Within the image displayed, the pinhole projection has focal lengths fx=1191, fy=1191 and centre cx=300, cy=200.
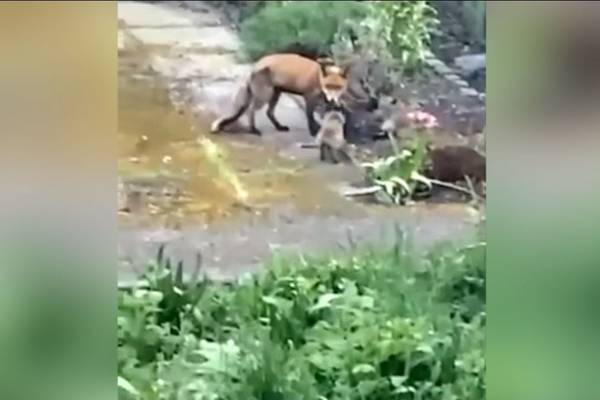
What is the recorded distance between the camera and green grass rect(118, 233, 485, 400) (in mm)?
1466

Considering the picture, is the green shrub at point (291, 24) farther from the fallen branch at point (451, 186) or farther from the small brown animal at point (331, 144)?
the fallen branch at point (451, 186)

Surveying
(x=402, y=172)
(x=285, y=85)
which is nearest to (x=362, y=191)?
(x=402, y=172)

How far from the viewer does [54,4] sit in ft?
4.70

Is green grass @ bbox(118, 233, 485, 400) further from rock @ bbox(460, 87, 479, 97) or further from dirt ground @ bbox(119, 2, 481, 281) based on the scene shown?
rock @ bbox(460, 87, 479, 97)

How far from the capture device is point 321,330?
1473 mm

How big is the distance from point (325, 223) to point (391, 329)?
15 cm

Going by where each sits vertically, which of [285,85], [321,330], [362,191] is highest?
[285,85]

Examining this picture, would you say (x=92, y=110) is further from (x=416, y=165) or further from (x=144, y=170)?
(x=416, y=165)

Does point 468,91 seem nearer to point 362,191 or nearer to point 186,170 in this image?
point 362,191

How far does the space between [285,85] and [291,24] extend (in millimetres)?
75

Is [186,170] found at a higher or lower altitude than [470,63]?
lower

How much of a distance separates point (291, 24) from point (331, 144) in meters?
0.16

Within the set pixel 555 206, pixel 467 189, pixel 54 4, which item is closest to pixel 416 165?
pixel 467 189

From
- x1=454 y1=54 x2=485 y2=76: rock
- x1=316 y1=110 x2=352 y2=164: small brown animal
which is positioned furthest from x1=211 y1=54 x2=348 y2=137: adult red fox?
x1=454 y1=54 x2=485 y2=76: rock
